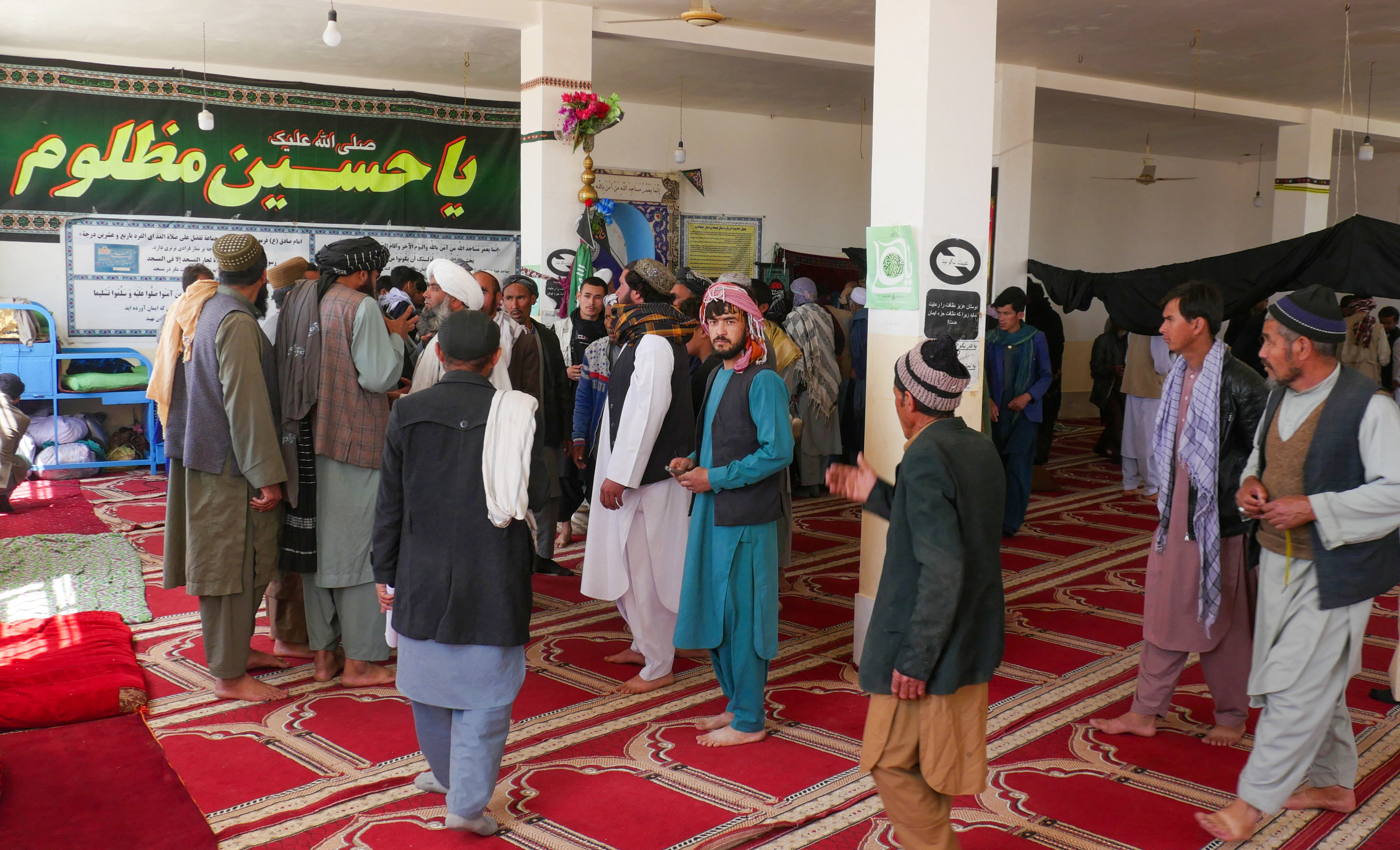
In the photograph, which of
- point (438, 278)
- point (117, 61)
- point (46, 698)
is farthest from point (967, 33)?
point (117, 61)

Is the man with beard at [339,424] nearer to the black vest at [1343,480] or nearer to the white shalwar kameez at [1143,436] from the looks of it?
the black vest at [1343,480]

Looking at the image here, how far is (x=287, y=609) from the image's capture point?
3811 millimetres

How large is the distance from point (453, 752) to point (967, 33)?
9.41 ft

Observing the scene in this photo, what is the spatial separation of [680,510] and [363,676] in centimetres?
121

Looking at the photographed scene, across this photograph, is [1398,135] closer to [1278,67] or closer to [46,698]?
[1278,67]

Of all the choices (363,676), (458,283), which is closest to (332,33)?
(458,283)

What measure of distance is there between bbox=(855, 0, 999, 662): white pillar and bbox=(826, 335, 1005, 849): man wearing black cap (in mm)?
1567

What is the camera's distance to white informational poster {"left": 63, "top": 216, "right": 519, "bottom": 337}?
7906 millimetres

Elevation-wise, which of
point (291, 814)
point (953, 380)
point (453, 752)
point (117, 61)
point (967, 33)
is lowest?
point (291, 814)

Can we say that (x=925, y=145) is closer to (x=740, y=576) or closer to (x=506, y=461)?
(x=740, y=576)

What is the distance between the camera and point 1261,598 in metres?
2.61

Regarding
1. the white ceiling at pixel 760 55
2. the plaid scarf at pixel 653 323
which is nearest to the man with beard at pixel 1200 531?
the plaid scarf at pixel 653 323

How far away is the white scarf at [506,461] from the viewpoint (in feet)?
7.88

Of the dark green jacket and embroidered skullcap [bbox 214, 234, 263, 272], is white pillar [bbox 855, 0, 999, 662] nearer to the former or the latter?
the dark green jacket
